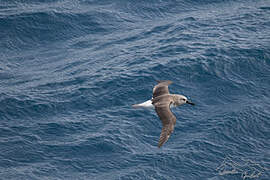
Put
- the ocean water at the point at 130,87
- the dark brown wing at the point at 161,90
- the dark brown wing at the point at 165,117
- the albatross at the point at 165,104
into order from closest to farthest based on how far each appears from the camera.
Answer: the dark brown wing at the point at 165,117, the albatross at the point at 165,104, the dark brown wing at the point at 161,90, the ocean water at the point at 130,87

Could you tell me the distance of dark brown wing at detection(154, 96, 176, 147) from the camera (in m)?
18.5

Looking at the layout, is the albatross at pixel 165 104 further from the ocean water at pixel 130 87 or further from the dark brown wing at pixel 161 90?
the ocean water at pixel 130 87

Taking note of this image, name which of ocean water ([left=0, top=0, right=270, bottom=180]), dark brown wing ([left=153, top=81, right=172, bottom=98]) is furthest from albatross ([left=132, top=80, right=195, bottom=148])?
ocean water ([left=0, top=0, right=270, bottom=180])

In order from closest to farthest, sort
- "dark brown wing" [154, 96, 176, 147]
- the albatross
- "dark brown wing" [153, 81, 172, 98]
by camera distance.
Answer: "dark brown wing" [154, 96, 176, 147], the albatross, "dark brown wing" [153, 81, 172, 98]

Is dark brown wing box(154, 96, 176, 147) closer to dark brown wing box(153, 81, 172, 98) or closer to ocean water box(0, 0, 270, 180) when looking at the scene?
dark brown wing box(153, 81, 172, 98)

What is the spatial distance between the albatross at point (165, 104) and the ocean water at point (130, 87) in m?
3.59

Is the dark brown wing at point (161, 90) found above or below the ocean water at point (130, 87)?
above

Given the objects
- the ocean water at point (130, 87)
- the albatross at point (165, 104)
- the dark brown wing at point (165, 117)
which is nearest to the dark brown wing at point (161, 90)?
the albatross at point (165, 104)

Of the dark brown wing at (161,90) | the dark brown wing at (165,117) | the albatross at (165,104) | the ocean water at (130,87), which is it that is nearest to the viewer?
the dark brown wing at (165,117)

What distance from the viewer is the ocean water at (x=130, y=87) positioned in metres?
24.0

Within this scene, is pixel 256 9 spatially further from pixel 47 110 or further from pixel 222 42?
pixel 47 110

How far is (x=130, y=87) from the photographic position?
29.7 metres

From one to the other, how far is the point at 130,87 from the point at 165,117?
10142 millimetres

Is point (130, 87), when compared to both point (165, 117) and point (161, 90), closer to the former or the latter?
point (161, 90)
